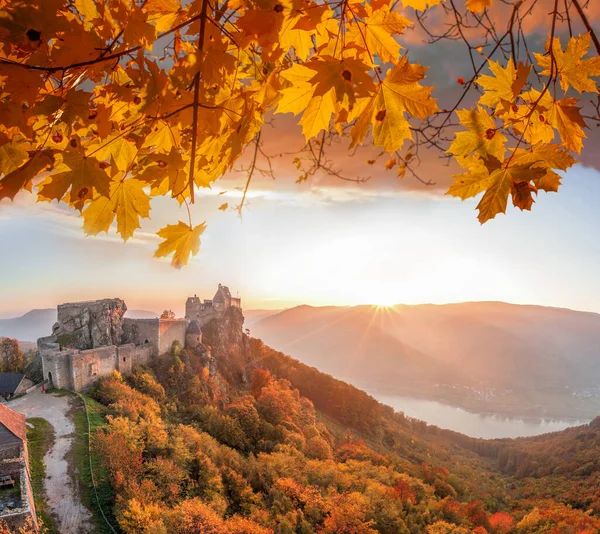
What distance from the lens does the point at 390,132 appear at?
1086 mm

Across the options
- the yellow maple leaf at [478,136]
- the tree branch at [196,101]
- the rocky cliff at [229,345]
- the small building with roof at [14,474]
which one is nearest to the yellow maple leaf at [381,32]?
the yellow maple leaf at [478,136]

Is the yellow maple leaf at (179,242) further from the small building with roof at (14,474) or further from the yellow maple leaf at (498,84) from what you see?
the small building with roof at (14,474)

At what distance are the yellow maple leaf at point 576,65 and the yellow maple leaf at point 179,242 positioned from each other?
4.11ft

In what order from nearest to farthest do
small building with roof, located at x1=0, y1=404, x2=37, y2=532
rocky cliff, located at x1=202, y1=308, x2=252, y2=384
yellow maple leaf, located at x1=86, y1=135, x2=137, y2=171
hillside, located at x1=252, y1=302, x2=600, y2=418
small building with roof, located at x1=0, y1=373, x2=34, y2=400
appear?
yellow maple leaf, located at x1=86, y1=135, x2=137, y2=171 < small building with roof, located at x1=0, y1=404, x2=37, y2=532 < small building with roof, located at x1=0, y1=373, x2=34, y2=400 < rocky cliff, located at x1=202, y1=308, x2=252, y2=384 < hillside, located at x1=252, y1=302, x2=600, y2=418

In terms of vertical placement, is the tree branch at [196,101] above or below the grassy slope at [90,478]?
above

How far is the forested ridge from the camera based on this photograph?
11094 mm

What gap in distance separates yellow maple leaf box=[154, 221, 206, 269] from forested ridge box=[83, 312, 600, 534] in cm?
1006

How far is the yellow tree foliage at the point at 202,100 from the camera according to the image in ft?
2.96

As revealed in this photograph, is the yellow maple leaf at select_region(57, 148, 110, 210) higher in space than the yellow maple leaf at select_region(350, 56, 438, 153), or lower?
lower

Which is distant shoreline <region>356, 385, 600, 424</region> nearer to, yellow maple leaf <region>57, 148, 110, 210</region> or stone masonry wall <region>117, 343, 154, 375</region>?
stone masonry wall <region>117, 343, 154, 375</region>

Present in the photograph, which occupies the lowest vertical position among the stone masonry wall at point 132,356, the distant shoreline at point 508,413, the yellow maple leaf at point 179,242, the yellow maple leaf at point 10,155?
the distant shoreline at point 508,413

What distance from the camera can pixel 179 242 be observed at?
48.8 inches

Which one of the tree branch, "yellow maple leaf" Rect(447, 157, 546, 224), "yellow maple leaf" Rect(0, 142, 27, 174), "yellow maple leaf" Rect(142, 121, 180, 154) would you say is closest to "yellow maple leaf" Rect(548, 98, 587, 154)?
"yellow maple leaf" Rect(447, 157, 546, 224)

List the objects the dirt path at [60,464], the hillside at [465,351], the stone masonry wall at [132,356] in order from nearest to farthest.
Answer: the dirt path at [60,464], the stone masonry wall at [132,356], the hillside at [465,351]
